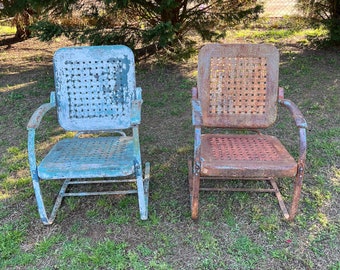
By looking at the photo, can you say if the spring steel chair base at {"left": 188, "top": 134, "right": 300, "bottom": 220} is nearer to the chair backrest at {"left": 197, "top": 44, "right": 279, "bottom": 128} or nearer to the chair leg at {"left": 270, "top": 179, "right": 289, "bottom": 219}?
the chair leg at {"left": 270, "top": 179, "right": 289, "bottom": 219}

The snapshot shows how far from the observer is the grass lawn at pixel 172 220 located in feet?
6.84

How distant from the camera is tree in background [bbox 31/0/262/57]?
13.7 feet

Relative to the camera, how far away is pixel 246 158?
2.18 meters

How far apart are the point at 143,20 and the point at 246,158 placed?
3.29m

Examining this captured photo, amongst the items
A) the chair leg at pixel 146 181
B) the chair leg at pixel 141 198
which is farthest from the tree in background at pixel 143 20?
the chair leg at pixel 141 198

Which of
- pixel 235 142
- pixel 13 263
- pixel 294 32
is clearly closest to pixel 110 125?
pixel 235 142

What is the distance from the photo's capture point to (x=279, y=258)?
2.07m

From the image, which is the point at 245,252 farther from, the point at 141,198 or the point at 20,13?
the point at 20,13

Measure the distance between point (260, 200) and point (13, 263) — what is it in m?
1.70

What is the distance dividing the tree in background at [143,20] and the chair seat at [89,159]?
2.04 meters

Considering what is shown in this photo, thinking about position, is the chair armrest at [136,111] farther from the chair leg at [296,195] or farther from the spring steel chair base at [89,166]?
the chair leg at [296,195]

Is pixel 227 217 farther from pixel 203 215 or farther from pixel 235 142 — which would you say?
pixel 235 142

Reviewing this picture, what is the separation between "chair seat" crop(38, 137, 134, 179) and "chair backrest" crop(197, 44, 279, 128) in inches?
26.7

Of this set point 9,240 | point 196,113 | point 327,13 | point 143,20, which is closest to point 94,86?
point 196,113
